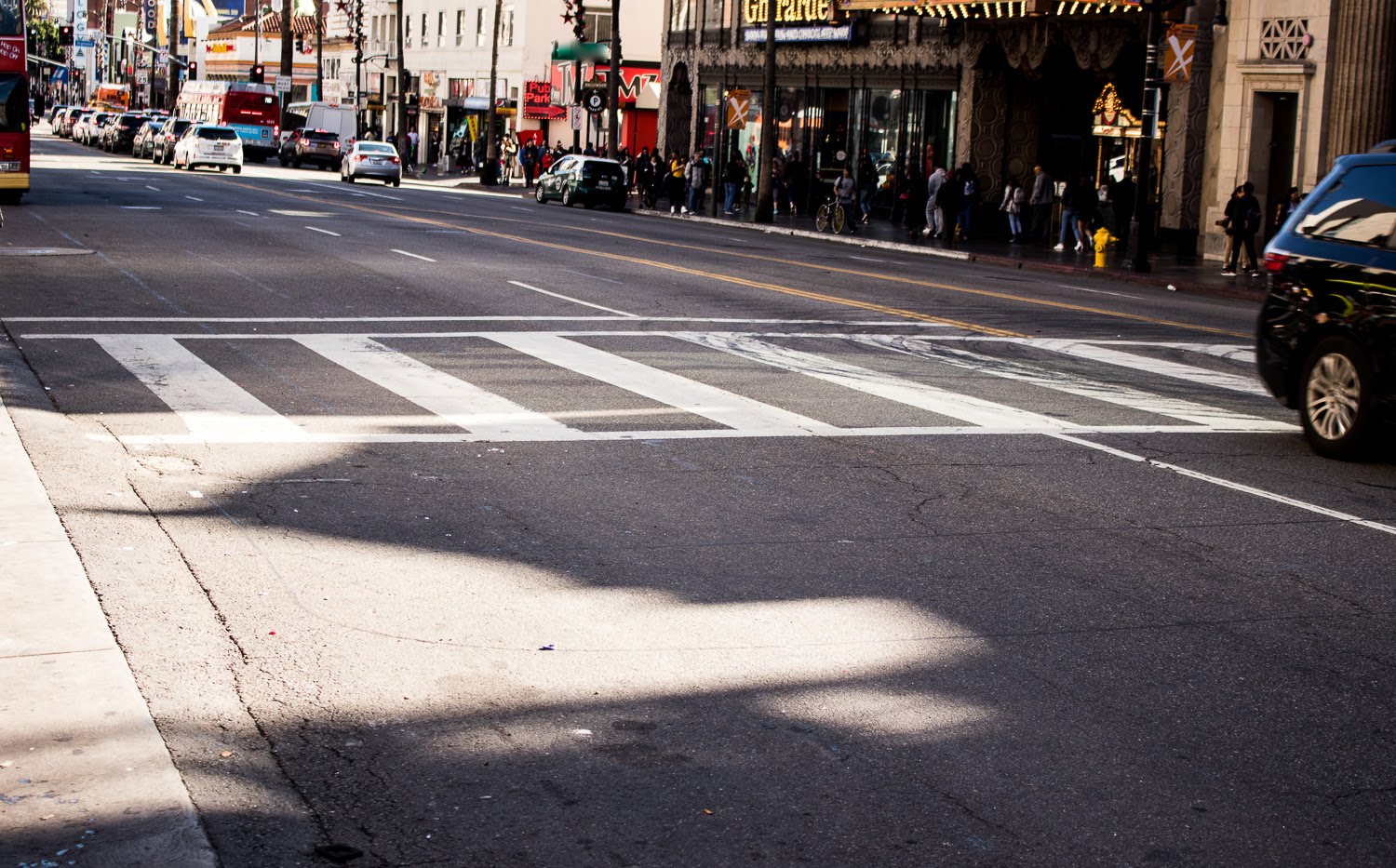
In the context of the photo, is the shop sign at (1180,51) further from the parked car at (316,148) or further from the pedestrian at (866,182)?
the parked car at (316,148)

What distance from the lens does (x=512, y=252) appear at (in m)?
26.0

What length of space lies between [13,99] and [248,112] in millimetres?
49610

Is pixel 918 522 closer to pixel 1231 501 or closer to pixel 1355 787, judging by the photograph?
pixel 1231 501

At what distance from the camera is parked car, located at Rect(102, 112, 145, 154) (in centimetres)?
7925

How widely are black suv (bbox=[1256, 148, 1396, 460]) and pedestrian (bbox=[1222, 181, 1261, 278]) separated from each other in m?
19.6

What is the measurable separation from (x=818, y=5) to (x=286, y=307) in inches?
1378

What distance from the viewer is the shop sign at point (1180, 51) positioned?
3041 cm

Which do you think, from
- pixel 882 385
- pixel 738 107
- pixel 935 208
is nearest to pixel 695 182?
pixel 738 107

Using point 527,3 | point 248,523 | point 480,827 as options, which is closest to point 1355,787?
point 480,827

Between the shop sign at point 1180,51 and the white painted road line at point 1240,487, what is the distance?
21.4m

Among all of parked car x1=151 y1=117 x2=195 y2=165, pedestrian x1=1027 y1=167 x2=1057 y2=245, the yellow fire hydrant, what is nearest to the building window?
the yellow fire hydrant

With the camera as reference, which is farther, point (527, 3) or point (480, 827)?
point (527, 3)

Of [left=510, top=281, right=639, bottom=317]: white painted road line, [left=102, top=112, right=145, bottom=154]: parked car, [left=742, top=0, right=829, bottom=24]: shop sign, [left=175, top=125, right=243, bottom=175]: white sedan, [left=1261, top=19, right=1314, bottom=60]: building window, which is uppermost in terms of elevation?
[left=742, top=0, right=829, bottom=24]: shop sign

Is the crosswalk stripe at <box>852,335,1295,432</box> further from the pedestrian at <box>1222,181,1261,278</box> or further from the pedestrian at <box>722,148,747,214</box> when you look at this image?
the pedestrian at <box>722,148,747,214</box>
